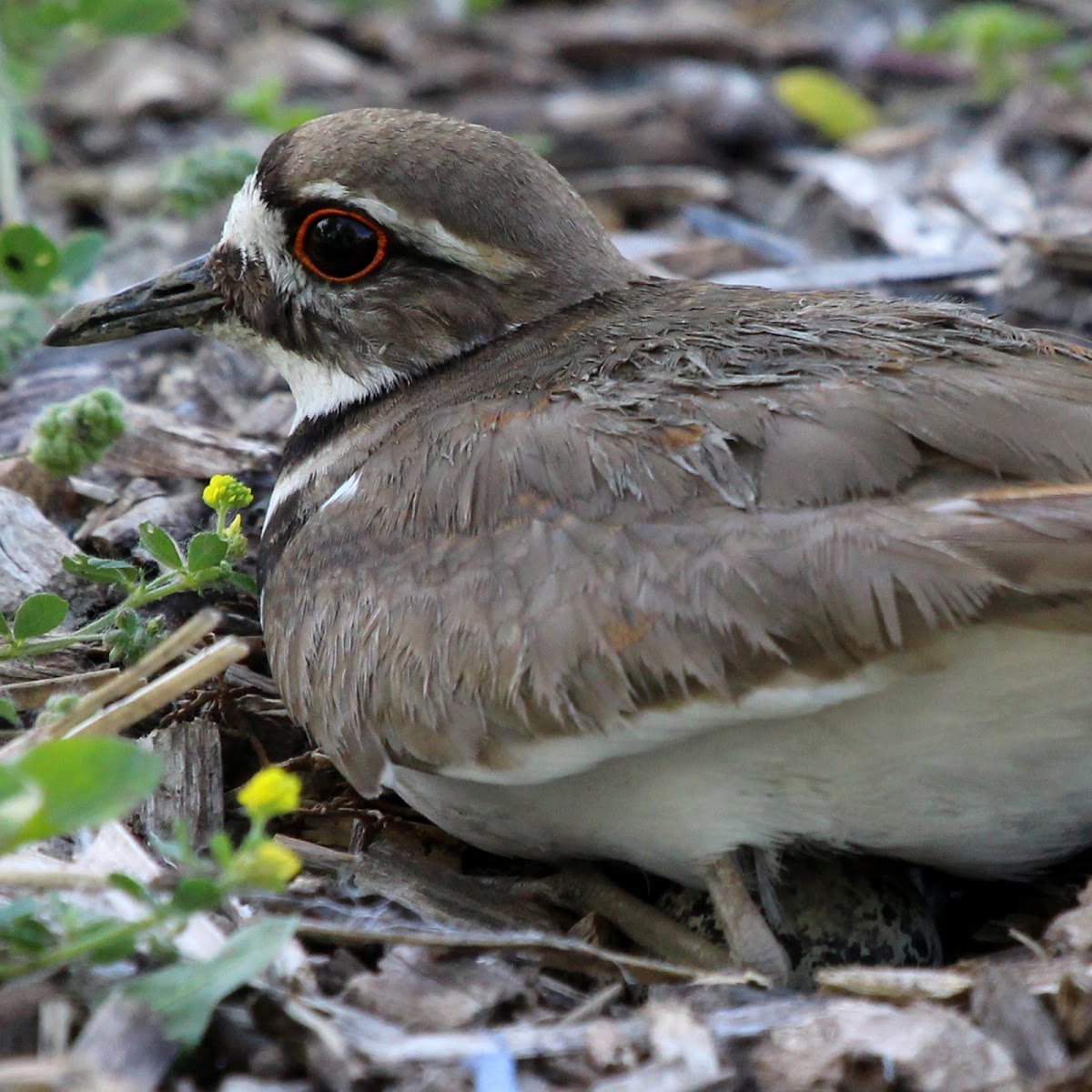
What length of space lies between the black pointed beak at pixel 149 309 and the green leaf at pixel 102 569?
73 centimetres

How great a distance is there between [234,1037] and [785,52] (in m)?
5.61

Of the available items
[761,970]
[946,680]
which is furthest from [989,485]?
[761,970]

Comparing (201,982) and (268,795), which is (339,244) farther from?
(201,982)

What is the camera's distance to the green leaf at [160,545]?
299cm

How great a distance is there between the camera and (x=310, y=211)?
332 centimetres

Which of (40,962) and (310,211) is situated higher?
(310,211)

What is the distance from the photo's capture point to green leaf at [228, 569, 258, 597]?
326 centimetres

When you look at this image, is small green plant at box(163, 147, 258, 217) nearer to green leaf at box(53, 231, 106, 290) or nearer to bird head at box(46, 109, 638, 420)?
green leaf at box(53, 231, 106, 290)

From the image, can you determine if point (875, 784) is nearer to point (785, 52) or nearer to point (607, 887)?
point (607, 887)

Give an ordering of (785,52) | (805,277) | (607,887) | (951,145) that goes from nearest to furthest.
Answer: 1. (607,887)
2. (805,277)
3. (951,145)
4. (785,52)

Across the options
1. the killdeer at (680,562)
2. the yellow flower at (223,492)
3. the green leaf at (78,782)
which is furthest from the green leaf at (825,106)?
the green leaf at (78,782)

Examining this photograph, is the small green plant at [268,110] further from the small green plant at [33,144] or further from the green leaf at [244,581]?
the green leaf at [244,581]

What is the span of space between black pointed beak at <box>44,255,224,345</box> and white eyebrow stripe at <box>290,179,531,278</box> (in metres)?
0.43

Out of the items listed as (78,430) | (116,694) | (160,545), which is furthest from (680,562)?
(78,430)
